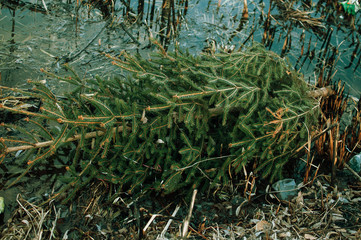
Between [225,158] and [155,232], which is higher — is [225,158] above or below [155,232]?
above

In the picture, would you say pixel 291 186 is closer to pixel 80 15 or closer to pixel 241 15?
pixel 241 15

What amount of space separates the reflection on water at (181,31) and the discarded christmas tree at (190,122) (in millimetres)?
1526

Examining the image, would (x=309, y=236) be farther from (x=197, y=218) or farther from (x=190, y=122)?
(x=190, y=122)

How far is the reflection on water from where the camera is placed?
12.6 feet

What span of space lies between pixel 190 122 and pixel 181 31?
8.84ft

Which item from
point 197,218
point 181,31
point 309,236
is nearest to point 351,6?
point 181,31

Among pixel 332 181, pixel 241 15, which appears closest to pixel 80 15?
pixel 241 15

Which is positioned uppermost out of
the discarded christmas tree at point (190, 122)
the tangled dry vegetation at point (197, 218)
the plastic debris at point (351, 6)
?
the plastic debris at point (351, 6)

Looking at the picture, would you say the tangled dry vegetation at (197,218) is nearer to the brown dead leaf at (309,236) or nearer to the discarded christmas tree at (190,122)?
the brown dead leaf at (309,236)

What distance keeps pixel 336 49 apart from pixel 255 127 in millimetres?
2746

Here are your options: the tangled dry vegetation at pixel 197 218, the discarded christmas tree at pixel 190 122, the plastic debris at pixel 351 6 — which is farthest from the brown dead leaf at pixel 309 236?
the plastic debris at pixel 351 6

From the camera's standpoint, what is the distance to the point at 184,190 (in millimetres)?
2371

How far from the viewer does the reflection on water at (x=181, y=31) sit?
383cm

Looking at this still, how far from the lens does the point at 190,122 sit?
2.05 meters
